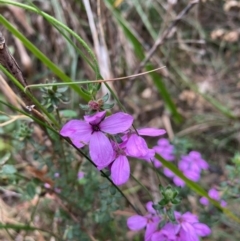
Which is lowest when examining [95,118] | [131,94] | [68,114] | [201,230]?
[131,94]

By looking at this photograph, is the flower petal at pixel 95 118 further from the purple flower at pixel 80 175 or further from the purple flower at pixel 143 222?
the purple flower at pixel 80 175

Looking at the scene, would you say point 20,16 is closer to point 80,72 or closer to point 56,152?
point 80,72

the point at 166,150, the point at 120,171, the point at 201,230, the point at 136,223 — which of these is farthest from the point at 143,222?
the point at 166,150

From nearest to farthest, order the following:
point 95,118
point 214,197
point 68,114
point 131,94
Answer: point 95,118 < point 68,114 < point 214,197 < point 131,94

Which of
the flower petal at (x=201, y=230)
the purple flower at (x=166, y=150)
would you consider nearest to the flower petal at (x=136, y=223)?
the flower petal at (x=201, y=230)

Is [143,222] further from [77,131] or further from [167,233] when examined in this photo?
[77,131]

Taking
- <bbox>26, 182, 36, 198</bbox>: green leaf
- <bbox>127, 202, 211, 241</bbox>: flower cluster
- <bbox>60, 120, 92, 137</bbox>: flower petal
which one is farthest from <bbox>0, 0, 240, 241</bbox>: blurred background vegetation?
<bbox>60, 120, 92, 137</bbox>: flower petal
